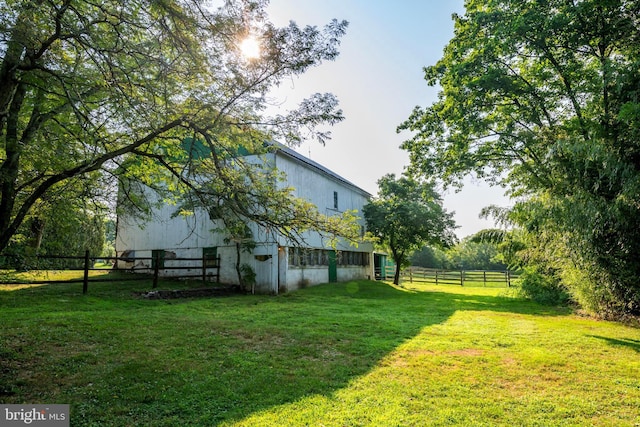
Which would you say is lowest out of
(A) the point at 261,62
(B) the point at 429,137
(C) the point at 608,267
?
(C) the point at 608,267

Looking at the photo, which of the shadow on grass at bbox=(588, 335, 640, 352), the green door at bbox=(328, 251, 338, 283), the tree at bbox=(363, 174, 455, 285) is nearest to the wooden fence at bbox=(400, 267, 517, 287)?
the tree at bbox=(363, 174, 455, 285)

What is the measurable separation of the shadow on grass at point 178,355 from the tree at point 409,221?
12.3 meters

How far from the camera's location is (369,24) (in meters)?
7.38

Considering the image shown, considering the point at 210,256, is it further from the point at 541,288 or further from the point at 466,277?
the point at 466,277

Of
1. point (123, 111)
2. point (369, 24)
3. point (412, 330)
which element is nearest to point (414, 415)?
point (412, 330)

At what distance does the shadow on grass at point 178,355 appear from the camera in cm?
387

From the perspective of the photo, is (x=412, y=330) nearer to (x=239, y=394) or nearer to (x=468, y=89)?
(x=239, y=394)

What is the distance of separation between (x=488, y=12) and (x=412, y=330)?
9889 millimetres

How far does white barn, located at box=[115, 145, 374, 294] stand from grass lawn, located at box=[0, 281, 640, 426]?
575cm

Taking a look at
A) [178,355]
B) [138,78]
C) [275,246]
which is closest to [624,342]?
[178,355]

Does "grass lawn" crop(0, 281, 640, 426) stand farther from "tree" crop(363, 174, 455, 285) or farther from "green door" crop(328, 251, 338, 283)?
"tree" crop(363, 174, 455, 285)

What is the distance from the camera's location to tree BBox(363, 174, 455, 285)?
21.9m

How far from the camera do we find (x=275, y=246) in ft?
49.3

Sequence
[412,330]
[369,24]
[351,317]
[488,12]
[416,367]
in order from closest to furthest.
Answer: [416,367], [369,24], [412,330], [351,317], [488,12]
